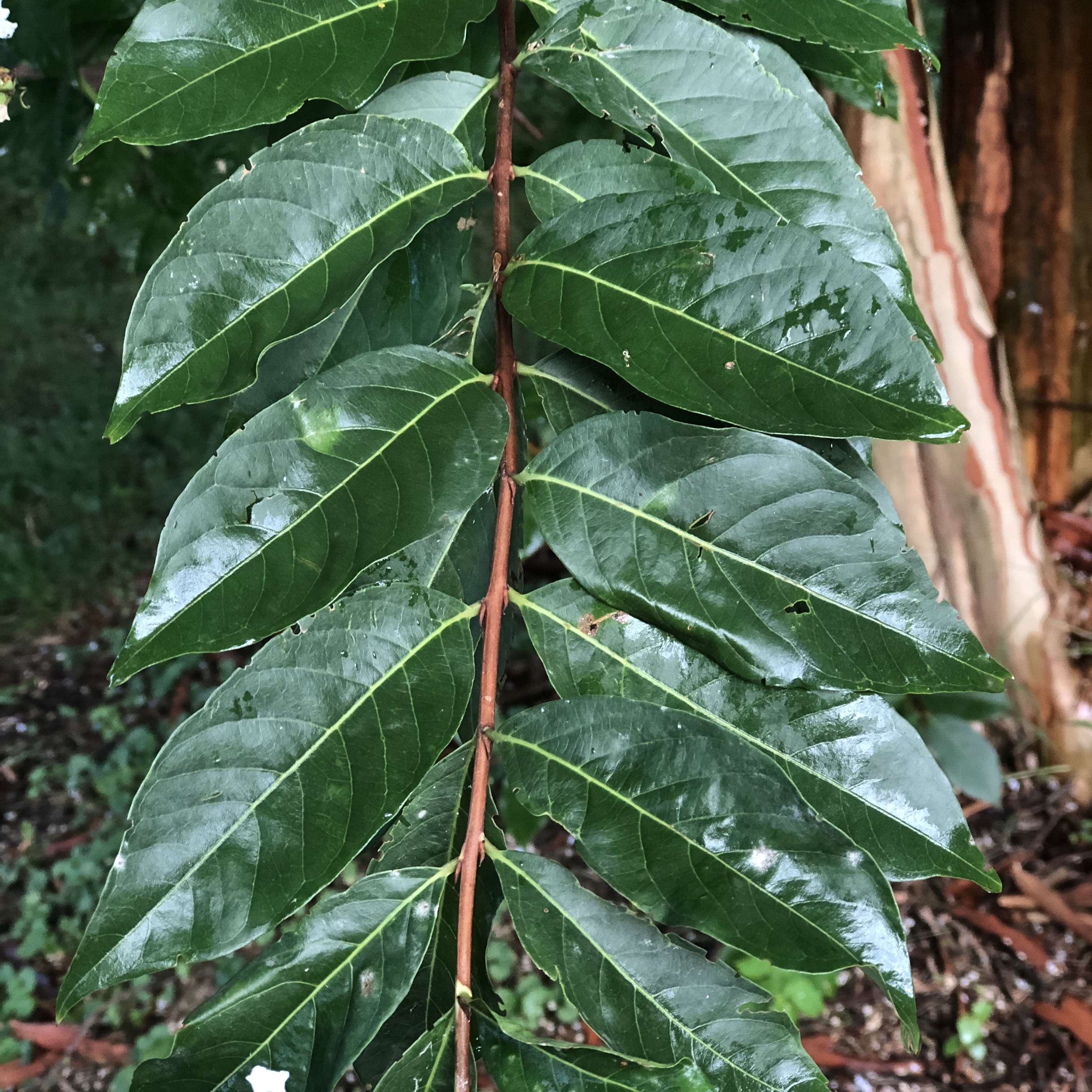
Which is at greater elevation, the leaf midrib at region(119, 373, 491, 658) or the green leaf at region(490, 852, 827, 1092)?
the leaf midrib at region(119, 373, 491, 658)

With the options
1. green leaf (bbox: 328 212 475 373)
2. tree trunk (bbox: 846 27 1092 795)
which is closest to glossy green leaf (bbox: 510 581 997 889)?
green leaf (bbox: 328 212 475 373)

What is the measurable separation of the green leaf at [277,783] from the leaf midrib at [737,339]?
207 millimetres

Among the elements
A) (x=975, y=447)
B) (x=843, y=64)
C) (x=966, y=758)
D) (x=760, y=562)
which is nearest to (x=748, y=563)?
(x=760, y=562)

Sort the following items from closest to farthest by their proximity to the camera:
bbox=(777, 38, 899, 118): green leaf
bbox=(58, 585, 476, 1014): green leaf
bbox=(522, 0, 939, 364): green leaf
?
1. bbox=(58, 585, 476, 1014): green leaf
2. bbox=(522, 0, 939, 364): green leaf
3. bbox=(777, 38, 899, 118): green leaf

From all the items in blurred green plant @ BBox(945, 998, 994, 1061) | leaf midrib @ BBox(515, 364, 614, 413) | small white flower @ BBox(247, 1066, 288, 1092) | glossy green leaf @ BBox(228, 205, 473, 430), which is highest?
glossy green leaf @ BBox(228, 205, 473, 430)

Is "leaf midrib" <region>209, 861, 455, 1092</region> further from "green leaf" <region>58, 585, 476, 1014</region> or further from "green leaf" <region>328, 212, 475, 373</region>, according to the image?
"green leaf" <region>328, 212, 475, 373</region>

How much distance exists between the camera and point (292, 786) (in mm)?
416

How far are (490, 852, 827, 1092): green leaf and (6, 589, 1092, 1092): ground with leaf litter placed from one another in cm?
96

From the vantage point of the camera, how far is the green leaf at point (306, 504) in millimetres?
401

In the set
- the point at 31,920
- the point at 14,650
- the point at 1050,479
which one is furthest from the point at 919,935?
the point at 14,650

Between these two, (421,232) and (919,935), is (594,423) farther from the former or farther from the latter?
(919,935)

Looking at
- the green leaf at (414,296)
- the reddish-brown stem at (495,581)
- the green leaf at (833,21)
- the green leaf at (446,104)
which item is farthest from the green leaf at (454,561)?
the green leaf at (833,21)

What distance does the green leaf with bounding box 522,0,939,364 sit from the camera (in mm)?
505

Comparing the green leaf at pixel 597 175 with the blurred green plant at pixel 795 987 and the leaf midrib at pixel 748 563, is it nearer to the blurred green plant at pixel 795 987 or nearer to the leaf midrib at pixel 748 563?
the leaf midrib at pixel 748 563
